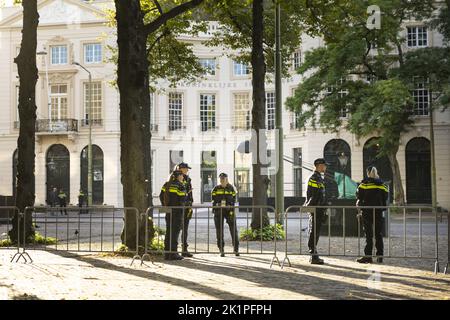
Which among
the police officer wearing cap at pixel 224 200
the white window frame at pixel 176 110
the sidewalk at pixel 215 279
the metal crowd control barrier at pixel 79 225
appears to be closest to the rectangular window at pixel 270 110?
the white window frame at pixel 176 110

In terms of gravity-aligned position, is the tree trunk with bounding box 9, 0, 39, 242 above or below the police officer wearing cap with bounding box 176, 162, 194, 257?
above

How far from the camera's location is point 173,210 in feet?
44.2

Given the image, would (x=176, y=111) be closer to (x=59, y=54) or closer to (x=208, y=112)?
(x=208, y=112)

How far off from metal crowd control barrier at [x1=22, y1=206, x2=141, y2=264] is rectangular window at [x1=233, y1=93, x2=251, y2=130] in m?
28.8

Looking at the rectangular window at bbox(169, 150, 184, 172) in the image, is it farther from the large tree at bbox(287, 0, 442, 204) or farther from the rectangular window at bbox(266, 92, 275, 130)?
the large tree at bbox(287, 0, 442, 204)

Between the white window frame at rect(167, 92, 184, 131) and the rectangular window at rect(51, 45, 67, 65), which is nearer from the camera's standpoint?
the rectangular window at rect(51, 45, 67, 65)

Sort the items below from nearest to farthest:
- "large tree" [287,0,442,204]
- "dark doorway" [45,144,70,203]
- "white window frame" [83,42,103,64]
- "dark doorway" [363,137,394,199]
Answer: "large tree" [287,0,442,204], "dark doorway" [363,137,394,199], "white window frame" [83,42,103,64], "dark doorway" [45,144,70,203]

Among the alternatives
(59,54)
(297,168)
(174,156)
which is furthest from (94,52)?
(297,168)

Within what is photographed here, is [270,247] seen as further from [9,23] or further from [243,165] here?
[9,23]

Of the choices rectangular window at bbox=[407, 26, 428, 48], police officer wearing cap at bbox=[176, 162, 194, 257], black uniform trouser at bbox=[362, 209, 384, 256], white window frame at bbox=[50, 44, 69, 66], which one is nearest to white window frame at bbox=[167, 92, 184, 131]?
white window frame at bbox=[50, 44, 69, 66]

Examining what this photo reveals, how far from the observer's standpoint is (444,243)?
15.9m

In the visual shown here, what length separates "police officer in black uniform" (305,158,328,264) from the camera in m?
12.7

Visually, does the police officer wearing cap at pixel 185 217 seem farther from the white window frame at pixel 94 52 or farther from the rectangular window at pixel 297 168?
the white window frame at pixel 94 52

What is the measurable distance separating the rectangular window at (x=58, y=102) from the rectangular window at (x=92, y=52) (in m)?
2.61
